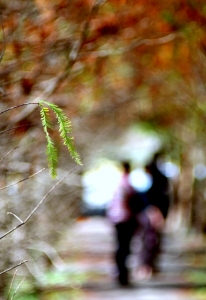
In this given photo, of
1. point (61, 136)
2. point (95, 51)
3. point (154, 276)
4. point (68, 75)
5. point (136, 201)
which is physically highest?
point (61, 136)

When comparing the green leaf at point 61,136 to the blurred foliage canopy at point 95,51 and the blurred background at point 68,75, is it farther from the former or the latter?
the blurred foliage canopy at point 95,51

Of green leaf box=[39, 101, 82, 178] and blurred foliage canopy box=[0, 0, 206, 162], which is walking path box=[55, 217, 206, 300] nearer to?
blurred foliage canopy box=[0, 0, 206, 162]

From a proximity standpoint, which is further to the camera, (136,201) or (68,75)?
(136,201)

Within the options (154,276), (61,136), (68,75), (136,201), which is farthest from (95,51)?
(154,276)

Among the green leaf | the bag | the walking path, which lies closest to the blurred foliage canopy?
the green leaf

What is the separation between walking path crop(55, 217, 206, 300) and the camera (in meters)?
13.8

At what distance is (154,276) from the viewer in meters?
16.1

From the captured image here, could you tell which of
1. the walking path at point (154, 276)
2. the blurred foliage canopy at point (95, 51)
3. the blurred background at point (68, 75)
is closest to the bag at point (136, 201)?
the blurred background at point (68, 75)

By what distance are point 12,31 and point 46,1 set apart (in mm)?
1134

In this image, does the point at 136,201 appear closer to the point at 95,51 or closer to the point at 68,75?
the point at 95,51

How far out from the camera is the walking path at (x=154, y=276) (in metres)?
13.8

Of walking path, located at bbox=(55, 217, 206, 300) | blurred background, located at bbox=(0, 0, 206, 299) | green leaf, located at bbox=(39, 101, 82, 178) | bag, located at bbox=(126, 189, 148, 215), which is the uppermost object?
green leaf, located at bbox=(39, 101, 82, 178)

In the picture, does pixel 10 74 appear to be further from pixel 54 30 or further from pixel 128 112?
pixel 128 112

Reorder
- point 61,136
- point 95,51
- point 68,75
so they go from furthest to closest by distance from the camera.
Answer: point 95,51, point 68,75, point 61,136
